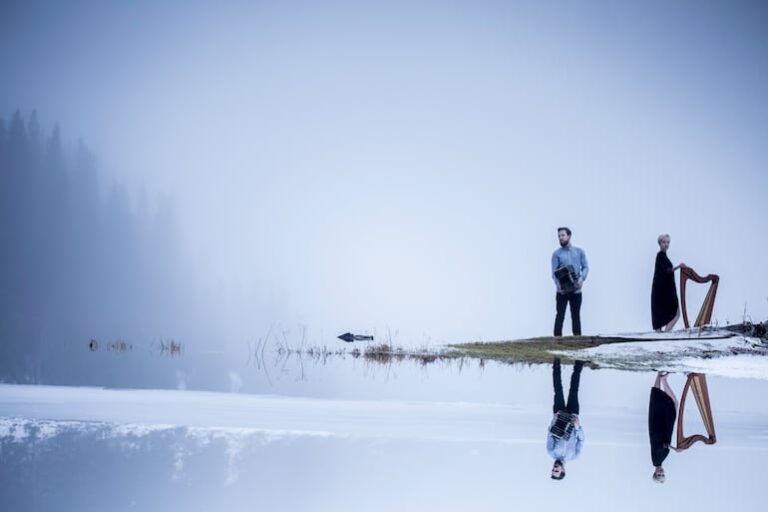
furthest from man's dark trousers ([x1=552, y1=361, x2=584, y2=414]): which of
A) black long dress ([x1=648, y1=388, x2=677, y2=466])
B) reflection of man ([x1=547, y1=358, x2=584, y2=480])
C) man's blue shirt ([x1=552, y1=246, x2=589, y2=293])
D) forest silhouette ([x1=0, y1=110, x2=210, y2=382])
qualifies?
forest silhouette ([x1=0, y1=110, x2=210, y2=382])

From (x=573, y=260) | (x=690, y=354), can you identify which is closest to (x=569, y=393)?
(x=690, y=354)

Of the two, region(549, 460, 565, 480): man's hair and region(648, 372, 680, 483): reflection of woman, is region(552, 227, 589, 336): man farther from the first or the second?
region(549, 460, 565, 480): man's hair

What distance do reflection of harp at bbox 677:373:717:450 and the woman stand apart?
8.19 metres

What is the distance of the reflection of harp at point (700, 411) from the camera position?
5.58 meters

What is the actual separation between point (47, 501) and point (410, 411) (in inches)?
153

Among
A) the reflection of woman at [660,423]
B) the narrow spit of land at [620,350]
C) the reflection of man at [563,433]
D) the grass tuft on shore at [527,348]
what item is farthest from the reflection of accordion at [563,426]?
the grass tuft on shore at [527,348]

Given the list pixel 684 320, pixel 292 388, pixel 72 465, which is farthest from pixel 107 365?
pixel 684 320

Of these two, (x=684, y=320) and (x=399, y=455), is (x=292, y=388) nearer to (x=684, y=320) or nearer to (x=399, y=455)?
(x=399, y=455)

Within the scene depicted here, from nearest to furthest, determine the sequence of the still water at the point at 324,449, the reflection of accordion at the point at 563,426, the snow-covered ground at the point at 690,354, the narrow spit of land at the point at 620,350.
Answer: the still water at the point at 324,449 → the reflection of accordion at the point at 563,426 → the snow-covered ground at the point at 690,354 → the narrow spit of land at the point at 620,350

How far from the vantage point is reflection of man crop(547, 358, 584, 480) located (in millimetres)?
4648

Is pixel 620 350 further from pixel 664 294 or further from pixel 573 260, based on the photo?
pixel 664 294

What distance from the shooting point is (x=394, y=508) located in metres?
3.81

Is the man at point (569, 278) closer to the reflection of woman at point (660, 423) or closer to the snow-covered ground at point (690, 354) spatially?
the snow-covered ground at point (690, 354)

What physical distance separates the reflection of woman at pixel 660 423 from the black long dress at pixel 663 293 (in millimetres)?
10753
